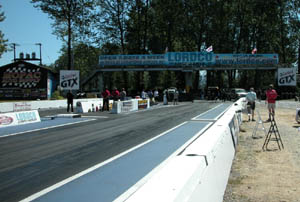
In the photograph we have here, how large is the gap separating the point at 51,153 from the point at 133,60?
4404cm

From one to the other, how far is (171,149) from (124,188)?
3.94 m

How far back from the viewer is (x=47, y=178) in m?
6.61

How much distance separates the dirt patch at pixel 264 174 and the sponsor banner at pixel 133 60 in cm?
4130

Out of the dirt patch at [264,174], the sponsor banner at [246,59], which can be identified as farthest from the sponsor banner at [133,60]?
the dirt patch at [264,174]

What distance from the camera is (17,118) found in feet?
55.4

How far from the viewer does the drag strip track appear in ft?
20.8

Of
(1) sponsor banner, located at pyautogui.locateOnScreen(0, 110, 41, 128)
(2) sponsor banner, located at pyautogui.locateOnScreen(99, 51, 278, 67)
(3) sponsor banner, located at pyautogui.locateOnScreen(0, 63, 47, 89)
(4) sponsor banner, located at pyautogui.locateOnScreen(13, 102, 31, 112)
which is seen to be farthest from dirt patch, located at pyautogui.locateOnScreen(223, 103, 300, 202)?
(3) sponsor banner, located at pyautogui.locateOnScreen(0, 63, 47, 89)

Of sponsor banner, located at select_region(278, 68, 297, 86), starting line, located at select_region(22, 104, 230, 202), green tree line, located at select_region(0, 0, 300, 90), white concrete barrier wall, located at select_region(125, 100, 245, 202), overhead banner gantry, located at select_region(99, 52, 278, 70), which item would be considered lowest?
starting line, located at select_region(22, 104, 230, 202)

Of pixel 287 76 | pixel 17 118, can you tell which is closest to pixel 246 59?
pixel 287 76

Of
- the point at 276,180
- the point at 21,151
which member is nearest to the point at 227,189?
the point at 276,180

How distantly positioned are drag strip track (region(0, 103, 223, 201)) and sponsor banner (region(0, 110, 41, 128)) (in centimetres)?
298

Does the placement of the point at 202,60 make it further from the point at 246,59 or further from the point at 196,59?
the point at 246,59

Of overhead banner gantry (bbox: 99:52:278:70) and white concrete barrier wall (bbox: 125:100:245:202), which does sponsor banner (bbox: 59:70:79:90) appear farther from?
overhead banner gantry (bbox: 99:52:278:70)

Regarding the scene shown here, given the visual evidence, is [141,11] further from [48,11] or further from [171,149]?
[171,149]
